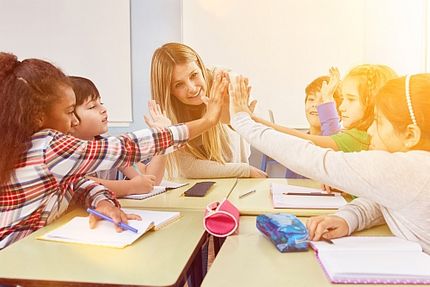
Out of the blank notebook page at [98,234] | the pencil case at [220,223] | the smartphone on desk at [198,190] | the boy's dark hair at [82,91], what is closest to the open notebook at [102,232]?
the blank notebook page at [98,234]

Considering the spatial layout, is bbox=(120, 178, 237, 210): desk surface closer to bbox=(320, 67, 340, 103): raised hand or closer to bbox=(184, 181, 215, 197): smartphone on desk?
bbox=(184, 181, 215, 197): smartphone on desk

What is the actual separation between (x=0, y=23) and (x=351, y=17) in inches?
82.4

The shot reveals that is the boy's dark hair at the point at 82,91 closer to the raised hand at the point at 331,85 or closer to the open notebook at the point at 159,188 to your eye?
the open notebook at the point at 159,188

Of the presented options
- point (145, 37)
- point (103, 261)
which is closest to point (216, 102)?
point (103, 261)

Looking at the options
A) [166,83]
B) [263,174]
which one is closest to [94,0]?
[166,83]

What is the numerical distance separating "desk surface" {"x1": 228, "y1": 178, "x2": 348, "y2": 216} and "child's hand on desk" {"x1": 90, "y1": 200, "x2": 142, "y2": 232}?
13.0 inches

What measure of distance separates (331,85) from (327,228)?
1291mm

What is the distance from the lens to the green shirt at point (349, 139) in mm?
1464

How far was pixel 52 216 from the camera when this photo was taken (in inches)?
45.1

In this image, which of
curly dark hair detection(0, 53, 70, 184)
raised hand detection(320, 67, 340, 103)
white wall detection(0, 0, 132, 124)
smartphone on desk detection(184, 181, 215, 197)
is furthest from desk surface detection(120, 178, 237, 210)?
white wall detection(0, 0, 132, 124)

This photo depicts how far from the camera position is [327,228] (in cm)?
95

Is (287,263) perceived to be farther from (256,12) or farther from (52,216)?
(256,12)

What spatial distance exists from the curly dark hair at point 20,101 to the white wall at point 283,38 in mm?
1181

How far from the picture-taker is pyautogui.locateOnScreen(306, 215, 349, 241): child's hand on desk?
3.04ft
